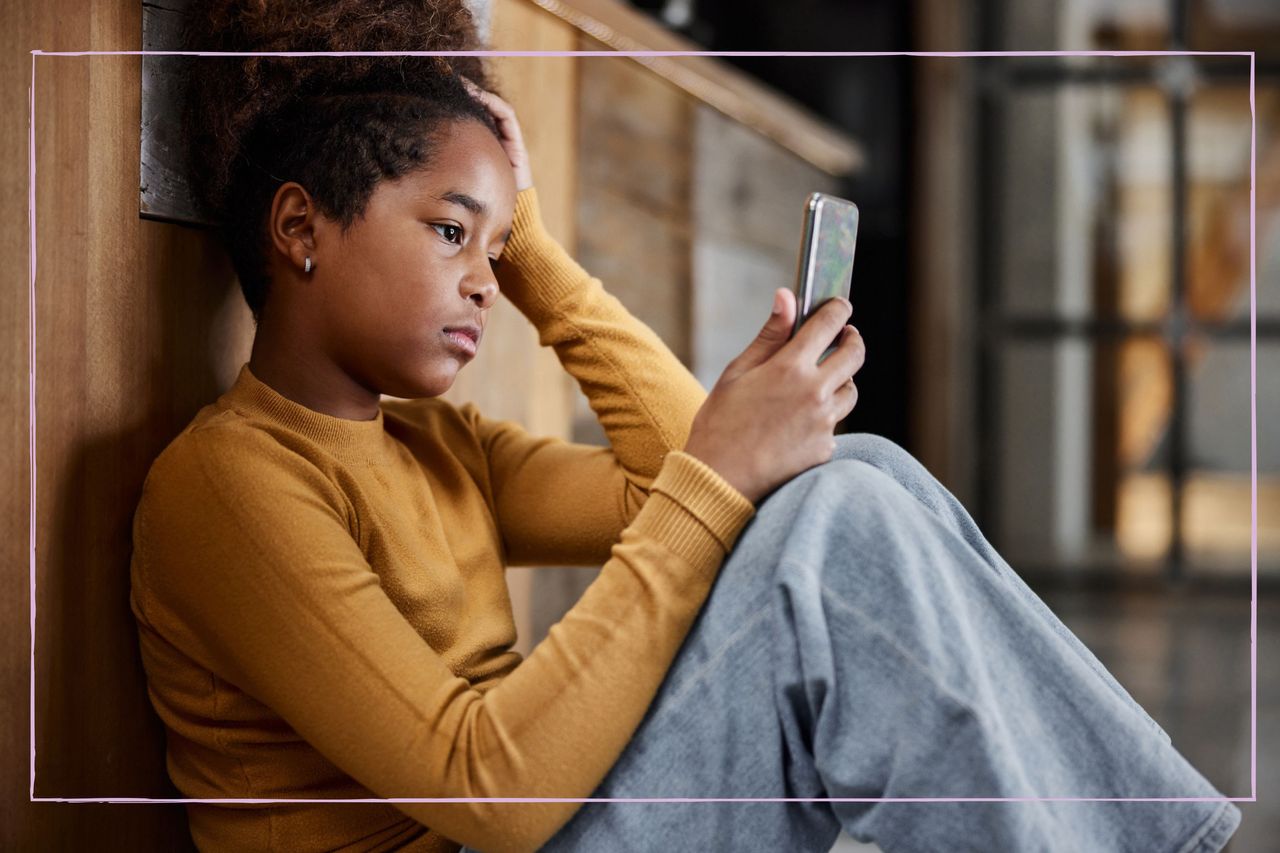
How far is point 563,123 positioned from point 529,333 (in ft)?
0.84

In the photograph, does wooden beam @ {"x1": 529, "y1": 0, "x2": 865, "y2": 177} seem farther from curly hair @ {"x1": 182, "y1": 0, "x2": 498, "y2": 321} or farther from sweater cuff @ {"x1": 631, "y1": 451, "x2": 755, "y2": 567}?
sweater cuff @ {"x1": 631, "y1": 451, "x2": 755, "y2": 567}

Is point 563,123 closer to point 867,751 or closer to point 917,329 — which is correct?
point 867,751

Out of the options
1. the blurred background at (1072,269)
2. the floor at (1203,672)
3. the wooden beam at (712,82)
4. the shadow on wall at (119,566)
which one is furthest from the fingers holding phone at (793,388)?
the blurred background at (1072,269)

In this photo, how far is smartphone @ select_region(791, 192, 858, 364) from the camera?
68cm

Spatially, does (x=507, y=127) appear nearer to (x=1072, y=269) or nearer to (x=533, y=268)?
(x=533, y=268)

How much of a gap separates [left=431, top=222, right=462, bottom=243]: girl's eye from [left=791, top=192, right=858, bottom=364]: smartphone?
0.18 m

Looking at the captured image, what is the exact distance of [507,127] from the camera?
0.82 m

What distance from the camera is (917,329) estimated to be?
303 cm

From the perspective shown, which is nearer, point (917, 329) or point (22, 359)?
point (22, 359)

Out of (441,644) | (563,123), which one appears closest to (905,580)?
(441,644)

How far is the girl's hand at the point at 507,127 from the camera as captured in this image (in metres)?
0.79

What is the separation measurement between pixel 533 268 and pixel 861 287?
2264 millimetres

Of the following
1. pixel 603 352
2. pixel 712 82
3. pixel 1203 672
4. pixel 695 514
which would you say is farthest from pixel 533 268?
pixel 1203 672

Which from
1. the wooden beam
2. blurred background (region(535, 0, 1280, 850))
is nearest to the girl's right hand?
the wooden beam
